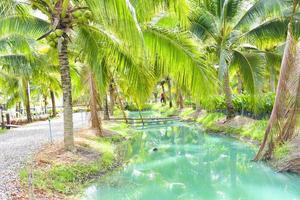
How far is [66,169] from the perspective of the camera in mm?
7742

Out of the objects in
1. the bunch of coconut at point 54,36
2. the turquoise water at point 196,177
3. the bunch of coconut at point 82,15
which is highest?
the bunch of coconut at point 82,15

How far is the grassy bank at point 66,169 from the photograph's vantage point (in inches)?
258

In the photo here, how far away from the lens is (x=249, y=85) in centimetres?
1320

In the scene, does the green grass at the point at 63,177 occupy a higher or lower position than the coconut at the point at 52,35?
lower

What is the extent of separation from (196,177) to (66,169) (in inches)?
136

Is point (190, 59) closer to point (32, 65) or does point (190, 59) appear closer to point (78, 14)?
point (78, 14)

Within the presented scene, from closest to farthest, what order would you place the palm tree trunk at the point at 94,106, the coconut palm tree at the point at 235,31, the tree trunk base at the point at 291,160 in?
the tree trunk base at the point at 291,160
the palm tree trunk at the point at 94,106
the coconut palm tree at the point at 235,31

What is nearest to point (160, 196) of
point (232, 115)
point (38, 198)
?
point (38, 198)

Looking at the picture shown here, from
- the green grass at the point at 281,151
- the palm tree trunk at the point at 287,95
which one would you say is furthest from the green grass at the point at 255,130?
the palm tree trunk at the point at 287,95

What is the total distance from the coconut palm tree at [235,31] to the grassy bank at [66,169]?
5499 mm

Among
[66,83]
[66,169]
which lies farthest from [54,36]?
[66,169]

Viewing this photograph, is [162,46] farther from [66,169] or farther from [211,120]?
[211,120]

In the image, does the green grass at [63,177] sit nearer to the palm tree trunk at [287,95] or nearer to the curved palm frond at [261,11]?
the palm tree trunk at [287,95]

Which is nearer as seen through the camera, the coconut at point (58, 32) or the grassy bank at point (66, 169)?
the grassy bank at point (66, 169)
